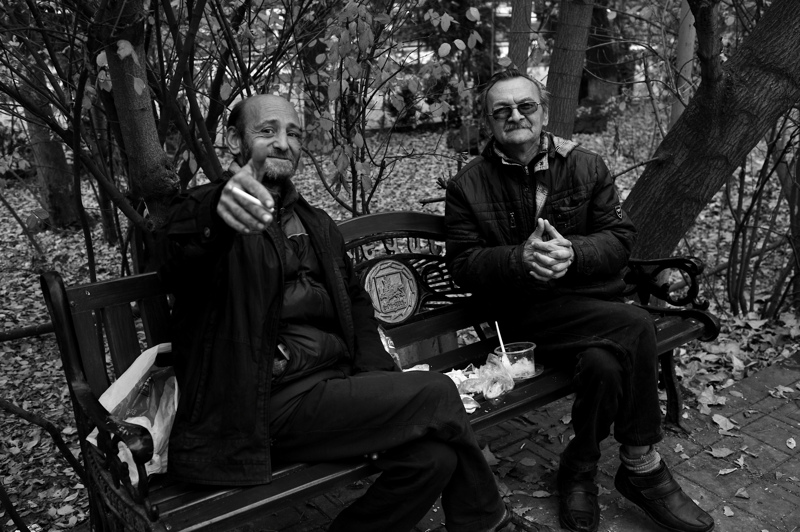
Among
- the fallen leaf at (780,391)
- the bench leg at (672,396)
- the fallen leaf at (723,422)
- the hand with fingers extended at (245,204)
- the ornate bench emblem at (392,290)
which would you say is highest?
the hand with fingers extended at (245,204)

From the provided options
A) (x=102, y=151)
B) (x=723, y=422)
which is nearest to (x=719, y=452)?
(x=723, y=422)

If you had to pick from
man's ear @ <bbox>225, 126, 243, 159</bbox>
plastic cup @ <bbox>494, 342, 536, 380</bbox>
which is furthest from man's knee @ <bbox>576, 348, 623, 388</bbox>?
man's ear @ <bbox>225, 126, 243, 159</bbox>

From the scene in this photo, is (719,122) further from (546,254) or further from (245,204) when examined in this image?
(245,204)

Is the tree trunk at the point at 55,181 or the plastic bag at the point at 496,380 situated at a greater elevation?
the tree trunk at the point at 55,181

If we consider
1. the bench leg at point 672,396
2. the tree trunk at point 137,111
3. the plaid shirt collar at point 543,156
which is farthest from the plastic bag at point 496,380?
the tree trunk at point 137,111

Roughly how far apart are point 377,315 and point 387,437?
1.11 metres

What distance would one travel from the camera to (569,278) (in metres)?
3.46

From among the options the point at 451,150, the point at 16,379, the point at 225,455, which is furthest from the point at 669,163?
the point at 451,150

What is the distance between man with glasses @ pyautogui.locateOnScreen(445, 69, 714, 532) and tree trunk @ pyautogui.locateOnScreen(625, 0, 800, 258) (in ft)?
2.79

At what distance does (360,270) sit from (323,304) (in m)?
0.70

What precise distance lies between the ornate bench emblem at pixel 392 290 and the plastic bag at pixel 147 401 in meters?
1.09

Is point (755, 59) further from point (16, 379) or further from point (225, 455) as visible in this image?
point (16, 379)

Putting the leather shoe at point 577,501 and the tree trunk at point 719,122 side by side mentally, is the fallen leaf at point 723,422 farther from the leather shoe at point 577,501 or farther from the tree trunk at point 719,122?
the leather shoe at point 577,501

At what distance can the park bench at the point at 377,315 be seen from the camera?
2.45m
